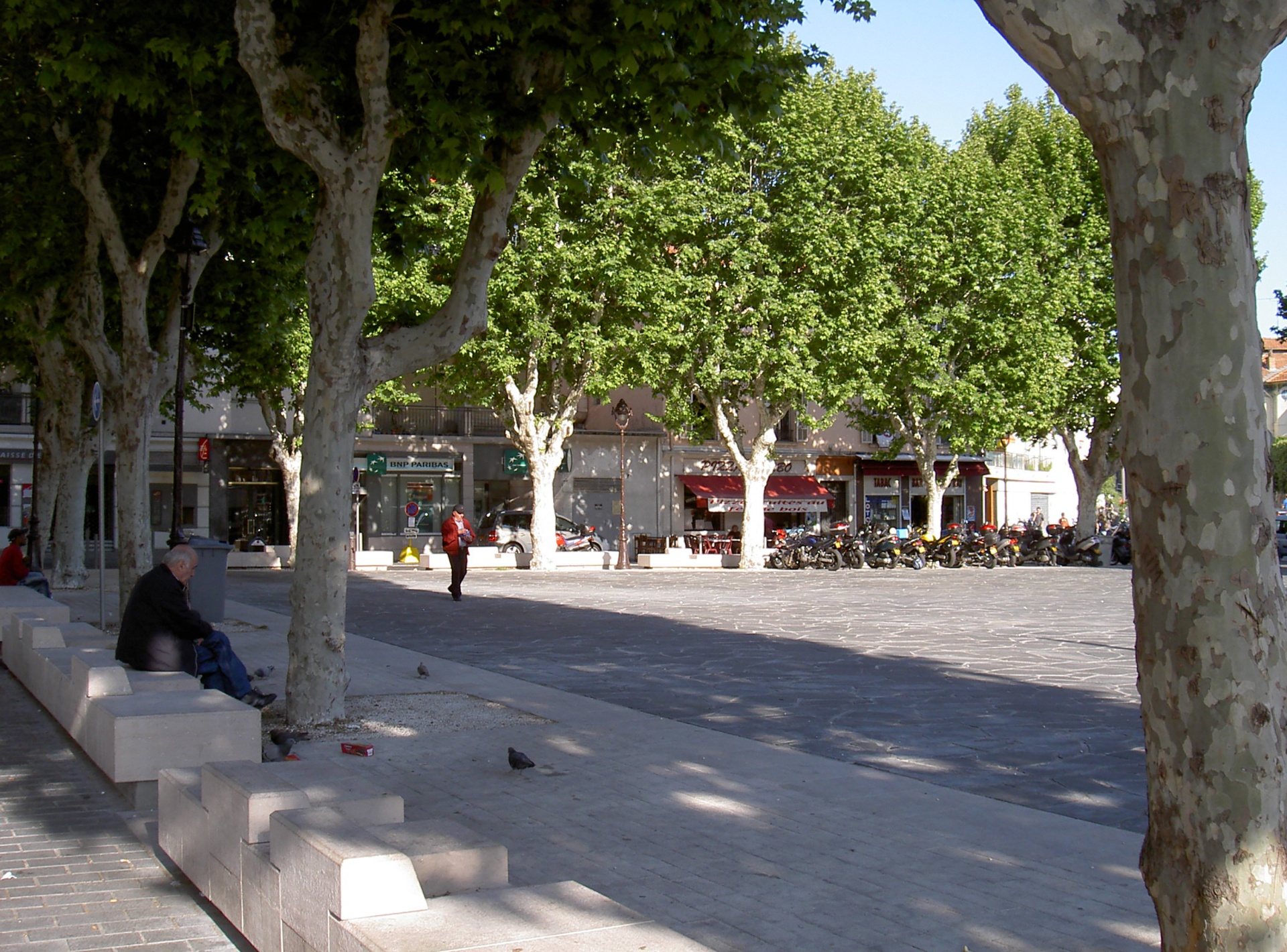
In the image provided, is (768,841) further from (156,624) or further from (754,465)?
(754,465)

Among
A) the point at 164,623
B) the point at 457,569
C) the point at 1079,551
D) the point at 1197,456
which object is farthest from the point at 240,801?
the point at 1079,551

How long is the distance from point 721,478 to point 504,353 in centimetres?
1651

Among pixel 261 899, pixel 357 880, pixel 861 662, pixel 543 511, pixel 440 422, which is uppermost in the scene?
pixel 440 422

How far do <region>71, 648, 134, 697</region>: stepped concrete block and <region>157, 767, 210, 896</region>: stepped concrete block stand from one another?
1785mm

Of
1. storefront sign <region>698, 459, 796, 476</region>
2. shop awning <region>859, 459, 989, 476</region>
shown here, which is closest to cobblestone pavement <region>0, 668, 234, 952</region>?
storefront sign <region>698, 459, 796, 476</region>

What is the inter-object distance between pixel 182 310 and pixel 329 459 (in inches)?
273

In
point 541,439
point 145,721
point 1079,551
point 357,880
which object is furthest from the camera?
point 1079,551

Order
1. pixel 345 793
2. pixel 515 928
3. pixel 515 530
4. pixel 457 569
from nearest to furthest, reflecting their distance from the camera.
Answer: pixel 515 928
pixel 345 793
pixel 457 569
pixel 515 530

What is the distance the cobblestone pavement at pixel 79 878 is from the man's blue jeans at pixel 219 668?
45.5 inches

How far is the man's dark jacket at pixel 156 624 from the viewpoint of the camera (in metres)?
8.49

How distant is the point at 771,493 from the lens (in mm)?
47719

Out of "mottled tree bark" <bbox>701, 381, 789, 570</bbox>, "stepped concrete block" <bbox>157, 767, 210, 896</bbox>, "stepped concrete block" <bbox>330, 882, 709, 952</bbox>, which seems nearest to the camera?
"stepped concrete block" <bbox>330, 882, 709, 952</bbox>

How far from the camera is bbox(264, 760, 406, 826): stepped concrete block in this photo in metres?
4.52

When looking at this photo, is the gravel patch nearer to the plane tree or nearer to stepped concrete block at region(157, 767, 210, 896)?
the plane tree
